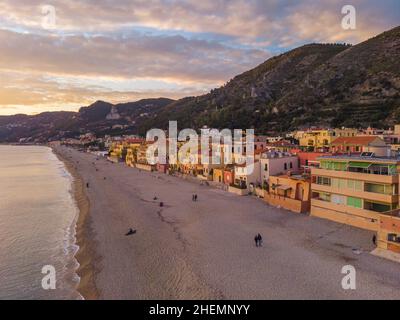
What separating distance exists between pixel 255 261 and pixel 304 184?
41.9 feet

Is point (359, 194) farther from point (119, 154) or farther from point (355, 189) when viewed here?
point (119, 154)

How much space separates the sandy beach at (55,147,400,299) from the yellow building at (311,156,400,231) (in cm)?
116

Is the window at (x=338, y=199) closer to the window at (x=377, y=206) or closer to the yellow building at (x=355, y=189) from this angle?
the yellow building at (x=355, y=189)

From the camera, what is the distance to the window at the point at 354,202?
82.0ft

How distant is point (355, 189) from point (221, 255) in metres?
11.3

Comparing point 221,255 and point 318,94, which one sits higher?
point 318,94

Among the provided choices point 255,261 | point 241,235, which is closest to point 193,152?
point 241,235

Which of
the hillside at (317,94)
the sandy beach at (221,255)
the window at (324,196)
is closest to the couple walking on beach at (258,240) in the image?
the sandy beach at (221,255)

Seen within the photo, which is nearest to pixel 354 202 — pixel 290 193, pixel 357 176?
pixel 357 176

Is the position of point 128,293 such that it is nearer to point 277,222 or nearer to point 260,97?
point 277,222

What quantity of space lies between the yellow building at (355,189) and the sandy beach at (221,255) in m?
1.16

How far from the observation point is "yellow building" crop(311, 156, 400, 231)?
23406 millimetres

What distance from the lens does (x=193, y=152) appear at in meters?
56.8

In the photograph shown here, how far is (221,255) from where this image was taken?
68.7 feet
